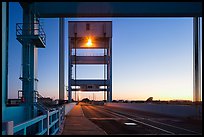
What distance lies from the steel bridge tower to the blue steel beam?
101 ft

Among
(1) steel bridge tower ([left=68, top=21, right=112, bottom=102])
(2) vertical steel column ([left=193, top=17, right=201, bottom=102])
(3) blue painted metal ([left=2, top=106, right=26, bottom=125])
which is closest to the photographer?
(3) blue painted metal ([left=2, top=106, right=26, bottom=125])

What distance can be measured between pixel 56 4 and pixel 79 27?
32.9 m

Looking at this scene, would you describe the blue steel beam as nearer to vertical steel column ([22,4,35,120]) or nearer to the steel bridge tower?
vertical steel column ([22,4,35,120])

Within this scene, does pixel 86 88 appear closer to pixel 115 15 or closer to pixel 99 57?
pixel 99 57

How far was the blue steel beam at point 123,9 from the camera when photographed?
18.3 m

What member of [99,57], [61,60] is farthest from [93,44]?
[61,60]

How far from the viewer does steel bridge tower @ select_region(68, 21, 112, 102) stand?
2002 inches

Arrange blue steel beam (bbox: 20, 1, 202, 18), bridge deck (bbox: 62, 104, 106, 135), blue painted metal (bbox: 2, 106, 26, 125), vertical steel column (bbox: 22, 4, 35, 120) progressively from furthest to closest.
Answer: blue steel beam (bbox: 20, 1, 202, 18) → vertical steel column (bbox: 22, 4, 35, 120) → bridge deck (bbox: 62, 104, 106, 135) → blue painted metal (bbox: 2, 106, 26, 125)

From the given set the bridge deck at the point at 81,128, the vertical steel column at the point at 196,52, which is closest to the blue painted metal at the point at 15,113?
the bridge deck at the point at 81,128

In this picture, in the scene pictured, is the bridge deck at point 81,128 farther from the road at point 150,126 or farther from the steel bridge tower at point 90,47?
the steel bridge tower at point 90,47

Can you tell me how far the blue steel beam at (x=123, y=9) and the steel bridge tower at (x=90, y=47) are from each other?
30894mm

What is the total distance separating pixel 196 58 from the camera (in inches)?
747

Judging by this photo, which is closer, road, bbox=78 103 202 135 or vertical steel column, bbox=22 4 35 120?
road, bbox=78 103 202 135

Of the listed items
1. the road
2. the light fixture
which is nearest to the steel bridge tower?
the light fixture
